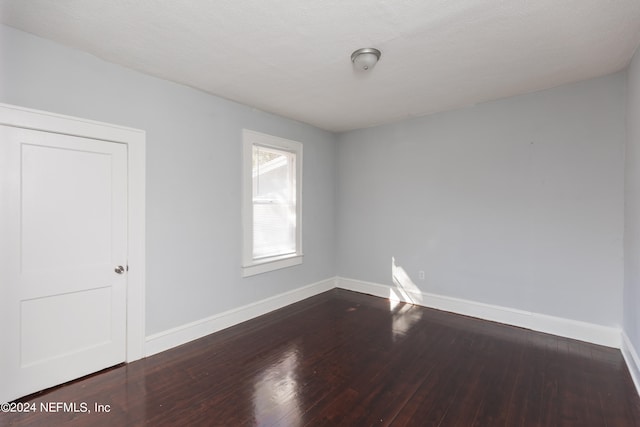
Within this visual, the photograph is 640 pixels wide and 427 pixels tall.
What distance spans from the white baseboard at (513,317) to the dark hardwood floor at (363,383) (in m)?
0.11

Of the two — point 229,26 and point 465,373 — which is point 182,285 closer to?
point 229,26

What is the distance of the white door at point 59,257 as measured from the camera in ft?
7.03

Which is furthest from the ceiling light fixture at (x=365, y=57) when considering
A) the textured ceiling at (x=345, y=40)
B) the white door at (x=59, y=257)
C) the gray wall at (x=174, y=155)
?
the white door at (x=59, y=257)

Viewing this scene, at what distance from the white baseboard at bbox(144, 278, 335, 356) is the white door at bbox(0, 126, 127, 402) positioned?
0.29 meters

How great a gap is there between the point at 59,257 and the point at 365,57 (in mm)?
2891

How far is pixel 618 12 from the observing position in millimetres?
1923

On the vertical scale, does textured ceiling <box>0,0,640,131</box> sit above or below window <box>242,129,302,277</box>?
above

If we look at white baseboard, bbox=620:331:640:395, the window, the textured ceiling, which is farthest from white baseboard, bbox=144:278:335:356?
white baseboard, bbox=620:331:640:395

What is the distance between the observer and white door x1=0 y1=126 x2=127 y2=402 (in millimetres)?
2143

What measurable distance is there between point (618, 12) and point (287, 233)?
151 inches

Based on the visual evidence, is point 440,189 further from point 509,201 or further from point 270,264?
point 270,264

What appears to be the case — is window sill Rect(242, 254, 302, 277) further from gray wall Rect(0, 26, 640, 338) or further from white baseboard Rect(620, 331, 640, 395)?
white baseboard Rect(620, 331, 640, 395)

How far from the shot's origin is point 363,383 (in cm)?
237

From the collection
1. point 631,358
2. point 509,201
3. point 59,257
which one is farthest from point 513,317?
point 59,257
